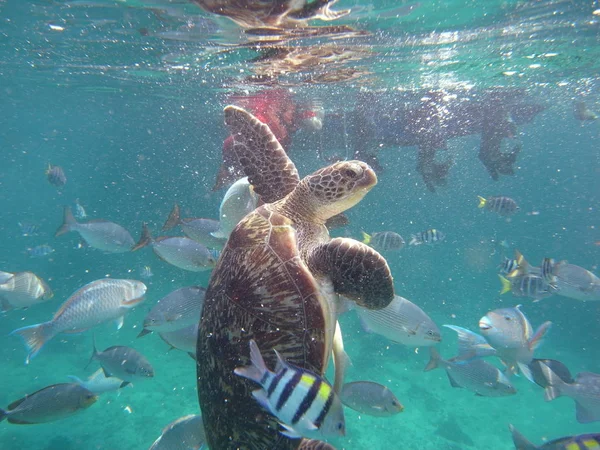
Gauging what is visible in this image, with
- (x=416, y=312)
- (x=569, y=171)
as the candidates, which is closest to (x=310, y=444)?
(x=416, y=312)

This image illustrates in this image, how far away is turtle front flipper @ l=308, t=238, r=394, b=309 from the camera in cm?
235

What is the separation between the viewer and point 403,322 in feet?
14.6

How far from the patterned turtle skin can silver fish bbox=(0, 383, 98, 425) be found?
7.41 metres

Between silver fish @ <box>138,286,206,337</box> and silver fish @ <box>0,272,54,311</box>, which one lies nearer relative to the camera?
silver fish @ <box>138,286,206,337</box>

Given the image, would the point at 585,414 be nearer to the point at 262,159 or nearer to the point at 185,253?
the point at 262,159

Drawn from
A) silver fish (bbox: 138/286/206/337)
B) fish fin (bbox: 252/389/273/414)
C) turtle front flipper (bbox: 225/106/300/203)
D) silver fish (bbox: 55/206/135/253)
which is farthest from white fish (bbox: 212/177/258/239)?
silver fish (bbox: 55/206/135/253)

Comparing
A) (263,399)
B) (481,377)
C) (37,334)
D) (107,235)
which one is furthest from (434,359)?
(107,235)

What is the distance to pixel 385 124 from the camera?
1270 centimetres

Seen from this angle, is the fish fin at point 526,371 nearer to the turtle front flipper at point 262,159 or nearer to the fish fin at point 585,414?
the fish fin at point 585,414

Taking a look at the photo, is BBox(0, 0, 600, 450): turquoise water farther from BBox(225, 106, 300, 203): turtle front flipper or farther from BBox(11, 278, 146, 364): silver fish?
BBox(225, 106, 300, 203): turtle front flipper

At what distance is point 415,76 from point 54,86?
2047cm

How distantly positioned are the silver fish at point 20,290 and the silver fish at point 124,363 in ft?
6.98

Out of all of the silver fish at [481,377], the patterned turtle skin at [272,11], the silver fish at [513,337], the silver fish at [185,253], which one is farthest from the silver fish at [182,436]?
the patterned turtle skin at [272,11]

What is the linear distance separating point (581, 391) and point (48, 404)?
749cm
